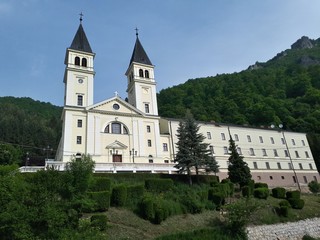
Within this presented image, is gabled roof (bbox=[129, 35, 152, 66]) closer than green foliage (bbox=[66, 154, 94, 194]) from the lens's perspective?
No

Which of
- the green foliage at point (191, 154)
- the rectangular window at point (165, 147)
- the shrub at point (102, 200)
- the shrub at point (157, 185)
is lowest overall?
the shrub at point (102, 200)

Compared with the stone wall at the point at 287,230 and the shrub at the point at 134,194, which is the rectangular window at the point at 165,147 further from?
the stone wall at the point at 287,230

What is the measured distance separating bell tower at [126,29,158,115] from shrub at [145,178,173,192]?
19616mm

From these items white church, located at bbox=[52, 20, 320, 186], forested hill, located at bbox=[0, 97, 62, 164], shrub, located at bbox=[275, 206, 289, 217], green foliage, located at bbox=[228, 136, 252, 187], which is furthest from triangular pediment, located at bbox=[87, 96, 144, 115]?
forested hill, located at bbox=[0, 97, 62, 164]

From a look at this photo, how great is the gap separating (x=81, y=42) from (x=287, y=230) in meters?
38.9

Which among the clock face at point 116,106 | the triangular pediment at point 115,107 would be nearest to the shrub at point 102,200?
the triangular pediment at point 115,107

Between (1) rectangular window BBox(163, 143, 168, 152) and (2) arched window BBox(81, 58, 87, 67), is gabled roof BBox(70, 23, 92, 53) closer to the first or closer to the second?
(2) arched window BBox(81, 58, 87, 67)

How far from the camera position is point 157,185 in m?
23.3

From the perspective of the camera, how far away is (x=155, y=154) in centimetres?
3809

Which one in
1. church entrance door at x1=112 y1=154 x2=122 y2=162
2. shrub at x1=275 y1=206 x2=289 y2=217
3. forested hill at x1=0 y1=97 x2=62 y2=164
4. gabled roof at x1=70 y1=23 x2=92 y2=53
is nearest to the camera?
shrub at x1=275 y1=206 x2=289 y2=217

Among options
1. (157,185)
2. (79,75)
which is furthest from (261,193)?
(79,75)

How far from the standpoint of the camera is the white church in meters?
34.8

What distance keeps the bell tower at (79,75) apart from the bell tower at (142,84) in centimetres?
729

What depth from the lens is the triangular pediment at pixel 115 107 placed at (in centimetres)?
3775
